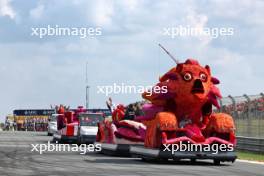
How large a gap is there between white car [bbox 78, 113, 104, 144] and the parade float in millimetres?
13471

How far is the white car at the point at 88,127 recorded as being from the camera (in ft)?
119

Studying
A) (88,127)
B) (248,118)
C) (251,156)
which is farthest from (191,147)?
(88,127)

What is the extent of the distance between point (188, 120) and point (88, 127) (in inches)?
602

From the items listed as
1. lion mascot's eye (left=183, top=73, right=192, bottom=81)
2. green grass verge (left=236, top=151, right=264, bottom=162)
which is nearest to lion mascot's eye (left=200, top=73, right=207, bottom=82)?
lion mascot's eye (left=183, top=73, right=192, bottom=81)

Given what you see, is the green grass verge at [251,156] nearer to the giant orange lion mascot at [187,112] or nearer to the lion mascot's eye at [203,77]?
the giant orange lion mascot at [187,112]

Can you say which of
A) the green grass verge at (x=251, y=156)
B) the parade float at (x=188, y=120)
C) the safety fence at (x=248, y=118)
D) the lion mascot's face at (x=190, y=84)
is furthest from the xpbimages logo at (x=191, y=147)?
the safety fence at (x=248, y=118)

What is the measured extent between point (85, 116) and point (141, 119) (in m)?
14.6

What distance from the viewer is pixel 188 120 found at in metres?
22.1

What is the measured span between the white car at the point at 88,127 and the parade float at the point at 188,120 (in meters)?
13.5

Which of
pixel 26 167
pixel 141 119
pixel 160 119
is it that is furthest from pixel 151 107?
pixel 26 167

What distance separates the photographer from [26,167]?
62.8ft

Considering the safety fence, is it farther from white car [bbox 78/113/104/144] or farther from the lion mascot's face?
white car [bbox 78/113/104/144]

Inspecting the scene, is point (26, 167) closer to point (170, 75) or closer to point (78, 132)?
point (170, 75)

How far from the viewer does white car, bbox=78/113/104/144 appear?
119 ft
